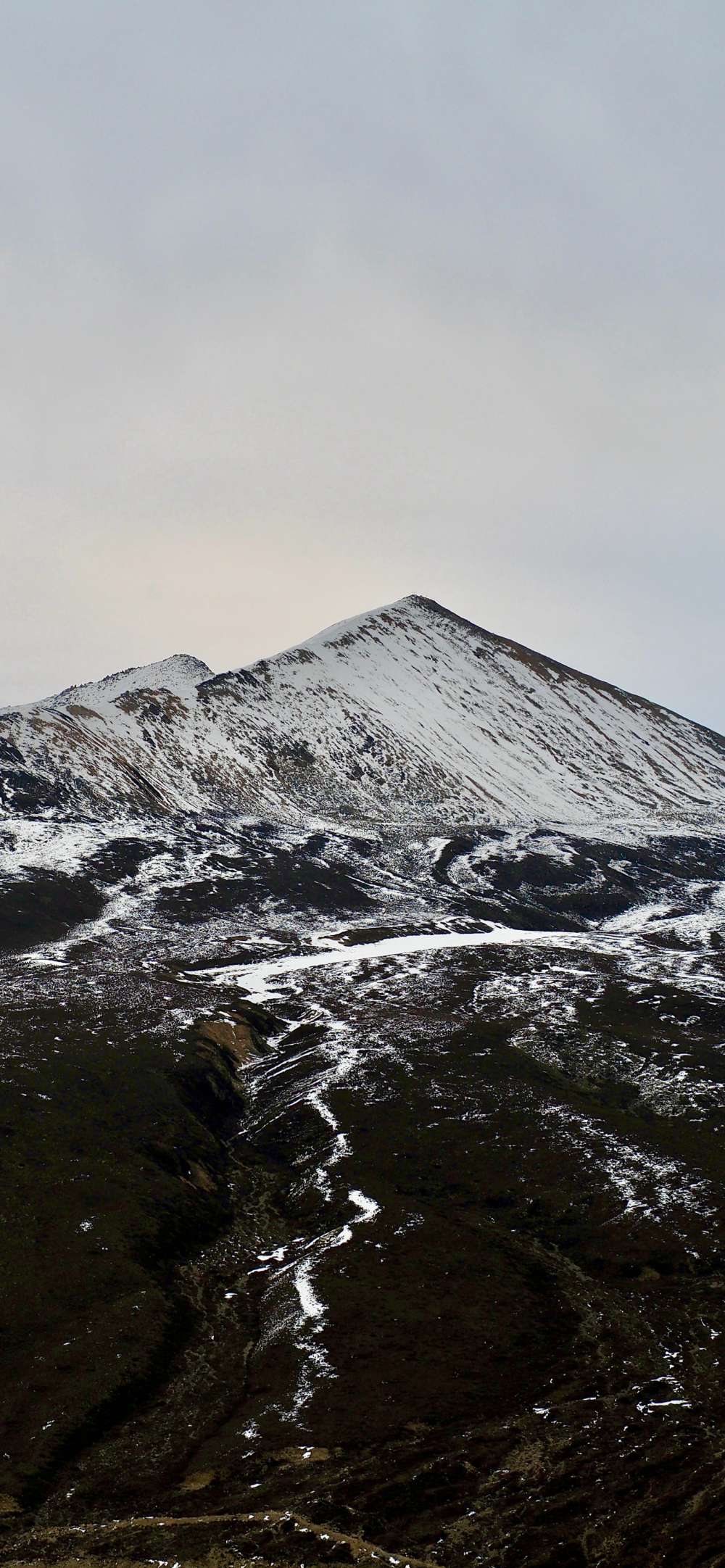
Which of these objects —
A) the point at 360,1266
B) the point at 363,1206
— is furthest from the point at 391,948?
the point at 360,1266

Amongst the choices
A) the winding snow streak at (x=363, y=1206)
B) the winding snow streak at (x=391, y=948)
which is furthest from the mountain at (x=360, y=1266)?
the winding snow streak at (x=391, y=948)

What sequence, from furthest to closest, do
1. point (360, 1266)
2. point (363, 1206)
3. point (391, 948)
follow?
point (391, 948)
point (363, 1206)
point (360, 1266)

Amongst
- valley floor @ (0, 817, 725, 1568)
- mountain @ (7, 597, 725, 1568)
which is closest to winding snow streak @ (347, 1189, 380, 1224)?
valley floor @ (0, 817, 725, 1568)

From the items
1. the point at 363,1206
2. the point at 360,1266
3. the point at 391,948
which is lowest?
the point at 363,1206

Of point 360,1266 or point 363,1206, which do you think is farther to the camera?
point 363,1206

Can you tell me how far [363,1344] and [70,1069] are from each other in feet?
137

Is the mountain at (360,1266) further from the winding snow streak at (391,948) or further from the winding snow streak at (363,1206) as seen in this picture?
the winding snow streak at (391,948)

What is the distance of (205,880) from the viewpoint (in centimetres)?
17750

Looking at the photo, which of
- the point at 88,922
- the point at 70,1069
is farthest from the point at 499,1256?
the point at 88,922

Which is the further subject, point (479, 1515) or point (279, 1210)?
point (279, 1210)

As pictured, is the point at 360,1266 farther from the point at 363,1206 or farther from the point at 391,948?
the point at 391,948

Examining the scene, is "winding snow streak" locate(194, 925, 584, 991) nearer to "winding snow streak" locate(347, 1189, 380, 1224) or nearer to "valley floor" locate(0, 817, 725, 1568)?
"valley floor" locate(0, 817, 725, 1568)

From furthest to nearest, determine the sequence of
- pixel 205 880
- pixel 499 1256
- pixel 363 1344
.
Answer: pixel 205 880, pixel 499 1256, pixel 363 1344

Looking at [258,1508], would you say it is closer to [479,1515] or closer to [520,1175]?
[479,1515]
